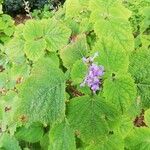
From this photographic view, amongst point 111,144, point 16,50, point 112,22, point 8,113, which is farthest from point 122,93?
point 16,50

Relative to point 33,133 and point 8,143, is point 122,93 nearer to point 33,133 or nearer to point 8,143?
point 33,133

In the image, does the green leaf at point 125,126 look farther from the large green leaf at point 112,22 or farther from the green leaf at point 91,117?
the large green leaf at point 112,22

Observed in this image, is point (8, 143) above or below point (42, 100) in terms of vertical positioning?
below

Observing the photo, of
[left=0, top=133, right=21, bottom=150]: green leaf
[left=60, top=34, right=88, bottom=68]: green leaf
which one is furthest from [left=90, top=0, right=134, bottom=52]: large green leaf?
[left=0, top=133, right=21, bottom=150]: green leaf

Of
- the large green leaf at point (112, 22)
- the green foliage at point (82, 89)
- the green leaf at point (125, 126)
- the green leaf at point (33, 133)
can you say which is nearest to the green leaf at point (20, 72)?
the green foliage at point (82, 89)

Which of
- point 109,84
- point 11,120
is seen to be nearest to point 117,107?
point 109,84

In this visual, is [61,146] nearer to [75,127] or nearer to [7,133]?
[75,127]

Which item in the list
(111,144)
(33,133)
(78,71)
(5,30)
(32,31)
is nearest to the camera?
(78,71)
